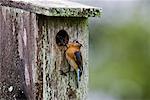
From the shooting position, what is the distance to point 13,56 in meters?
3.04

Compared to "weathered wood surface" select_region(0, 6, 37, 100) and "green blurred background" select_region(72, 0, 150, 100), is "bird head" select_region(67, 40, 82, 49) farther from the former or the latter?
"green blurred background" select_region(72, 0, 150, 100)

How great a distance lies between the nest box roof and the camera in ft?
9.10

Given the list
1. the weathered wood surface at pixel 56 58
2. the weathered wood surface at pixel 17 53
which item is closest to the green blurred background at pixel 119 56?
the weathered wood surface at pixel 17 53

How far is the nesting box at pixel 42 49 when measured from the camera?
2852 mm

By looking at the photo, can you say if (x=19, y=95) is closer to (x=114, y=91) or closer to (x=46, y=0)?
(x=46, y=0)

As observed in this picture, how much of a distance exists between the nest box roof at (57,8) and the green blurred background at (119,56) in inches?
221

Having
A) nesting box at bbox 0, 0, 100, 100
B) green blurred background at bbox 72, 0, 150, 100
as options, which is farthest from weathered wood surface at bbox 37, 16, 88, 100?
green blurred background at bbox 72, 0, 150, 100

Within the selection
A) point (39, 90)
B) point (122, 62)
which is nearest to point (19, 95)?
point (39, 90)

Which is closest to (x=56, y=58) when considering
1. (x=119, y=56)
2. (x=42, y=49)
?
(x=42, y=49)

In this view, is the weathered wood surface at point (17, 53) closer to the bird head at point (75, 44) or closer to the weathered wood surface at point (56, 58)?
the weathered wood surface at point (56, 58)

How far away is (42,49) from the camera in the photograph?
9.36 feet

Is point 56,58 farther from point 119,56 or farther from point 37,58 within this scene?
point 119,56

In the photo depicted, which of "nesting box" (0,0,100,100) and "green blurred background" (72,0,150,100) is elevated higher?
"nesting box" (0,0,100,100)

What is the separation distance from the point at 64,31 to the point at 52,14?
18 cm
